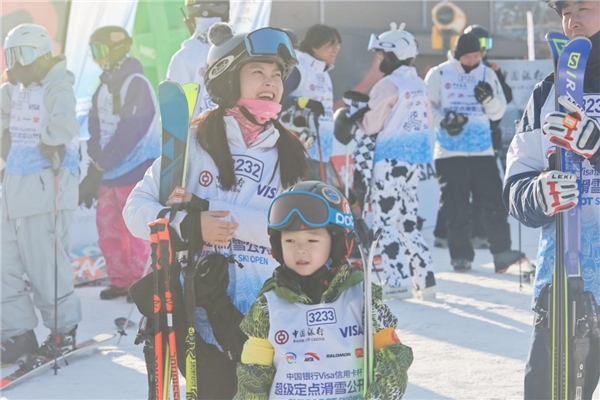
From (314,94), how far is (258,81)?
4791 millimetres

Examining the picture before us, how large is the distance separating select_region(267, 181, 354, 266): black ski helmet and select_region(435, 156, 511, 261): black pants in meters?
6.28

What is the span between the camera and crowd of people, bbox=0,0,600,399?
3.00m

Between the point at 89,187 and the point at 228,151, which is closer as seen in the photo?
the point at 228,151

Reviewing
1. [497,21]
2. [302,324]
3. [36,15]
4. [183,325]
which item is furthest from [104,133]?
[497,21]

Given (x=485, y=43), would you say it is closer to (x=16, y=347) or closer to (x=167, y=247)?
(x=16, y=347)

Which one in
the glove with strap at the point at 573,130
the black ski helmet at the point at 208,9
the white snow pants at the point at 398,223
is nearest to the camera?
the glove with strap at the point at 573,130

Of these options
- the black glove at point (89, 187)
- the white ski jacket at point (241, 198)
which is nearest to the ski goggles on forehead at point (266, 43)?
the white ski jacket at point (241, 198)

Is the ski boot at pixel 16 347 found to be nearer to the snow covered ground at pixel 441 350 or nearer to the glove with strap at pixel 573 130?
the snow covered ground at pixel 441 350

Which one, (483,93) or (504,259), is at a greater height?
(483,93)

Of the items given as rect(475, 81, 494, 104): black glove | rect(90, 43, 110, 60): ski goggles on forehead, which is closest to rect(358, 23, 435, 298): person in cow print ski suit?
rect(475, 81, 494, 104): black glove

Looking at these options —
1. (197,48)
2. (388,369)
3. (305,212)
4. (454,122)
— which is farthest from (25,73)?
(454,122)

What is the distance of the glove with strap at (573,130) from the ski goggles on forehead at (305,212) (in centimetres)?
78

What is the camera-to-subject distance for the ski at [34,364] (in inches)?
220

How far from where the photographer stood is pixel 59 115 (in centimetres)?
617
